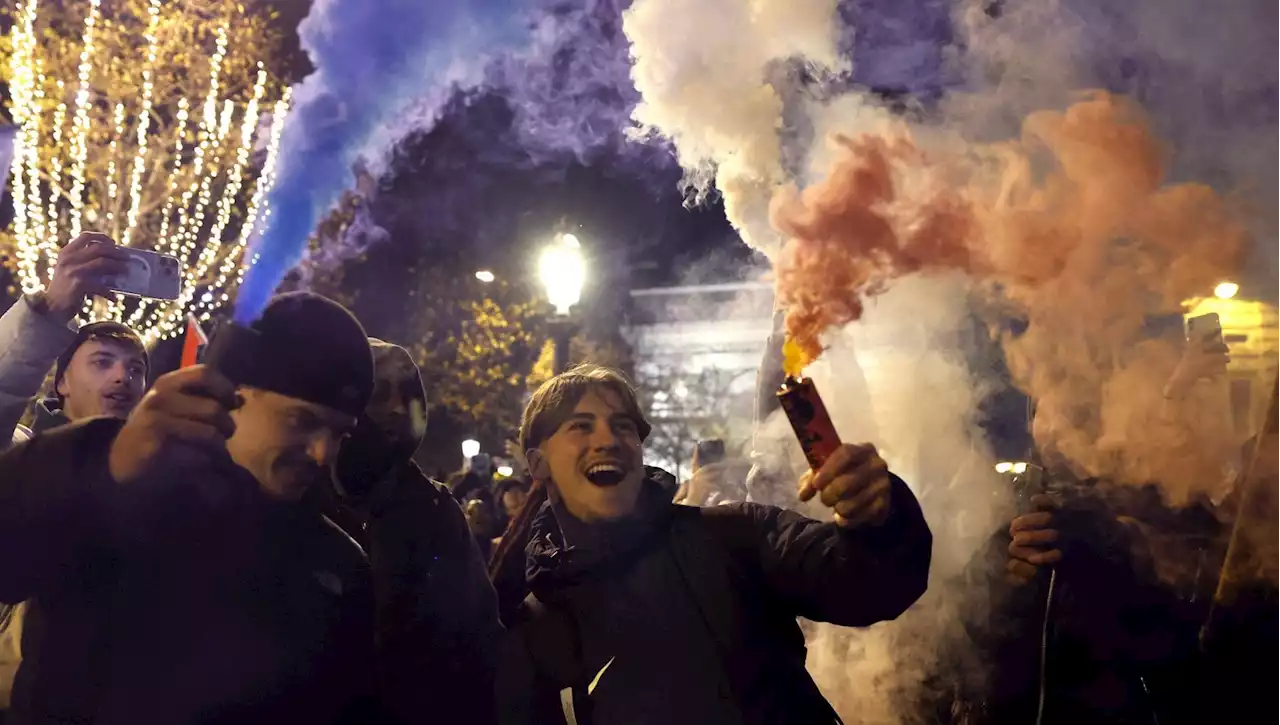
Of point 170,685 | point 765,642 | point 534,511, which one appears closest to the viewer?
point 170,685

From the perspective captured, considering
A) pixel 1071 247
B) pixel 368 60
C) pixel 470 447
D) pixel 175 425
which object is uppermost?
pixel 368 60

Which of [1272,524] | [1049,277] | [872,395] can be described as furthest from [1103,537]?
[872,395]

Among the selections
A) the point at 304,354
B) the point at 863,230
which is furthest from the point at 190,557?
the point at 863,230

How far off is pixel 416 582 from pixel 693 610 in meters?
0.75

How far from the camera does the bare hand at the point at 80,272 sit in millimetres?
2488

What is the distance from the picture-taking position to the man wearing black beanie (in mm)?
1601

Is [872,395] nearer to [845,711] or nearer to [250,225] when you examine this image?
[845,711]

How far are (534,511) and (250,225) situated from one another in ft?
37.2

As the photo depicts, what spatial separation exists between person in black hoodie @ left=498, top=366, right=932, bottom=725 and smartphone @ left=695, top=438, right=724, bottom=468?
141 inches

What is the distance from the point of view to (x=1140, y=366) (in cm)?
431

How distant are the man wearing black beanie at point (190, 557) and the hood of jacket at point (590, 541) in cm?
→ 64

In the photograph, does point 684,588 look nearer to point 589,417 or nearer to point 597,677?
point 597,677

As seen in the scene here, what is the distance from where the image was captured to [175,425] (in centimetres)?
168

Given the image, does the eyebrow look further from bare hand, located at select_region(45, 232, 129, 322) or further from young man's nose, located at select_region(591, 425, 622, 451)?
bare hand, located at select_region(45, 232, 129, 322)
